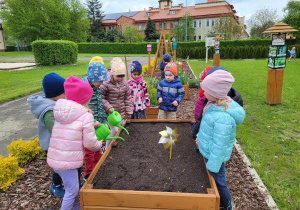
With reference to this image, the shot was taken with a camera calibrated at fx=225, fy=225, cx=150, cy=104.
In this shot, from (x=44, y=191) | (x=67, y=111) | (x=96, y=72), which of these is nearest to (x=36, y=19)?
(x=96, y=72)

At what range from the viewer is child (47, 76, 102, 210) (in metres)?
2.00

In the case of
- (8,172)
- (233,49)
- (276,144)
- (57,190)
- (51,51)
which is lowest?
(276,144)

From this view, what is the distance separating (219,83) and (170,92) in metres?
1.96

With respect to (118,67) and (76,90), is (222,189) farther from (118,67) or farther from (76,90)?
(118,67)

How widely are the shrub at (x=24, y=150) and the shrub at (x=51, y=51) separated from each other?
14617mm

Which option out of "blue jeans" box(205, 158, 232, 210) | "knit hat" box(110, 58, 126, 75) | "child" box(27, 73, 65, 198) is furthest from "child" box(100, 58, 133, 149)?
"blue jeans" box(205, 158, 232, 210)

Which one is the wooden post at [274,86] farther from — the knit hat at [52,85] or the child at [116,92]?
the knit hat at [52,85]

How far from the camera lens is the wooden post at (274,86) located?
6379 mm

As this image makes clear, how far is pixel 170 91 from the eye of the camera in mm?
3889

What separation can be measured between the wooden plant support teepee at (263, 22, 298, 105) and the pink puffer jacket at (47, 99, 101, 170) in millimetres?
5947

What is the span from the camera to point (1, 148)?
3.94 metres

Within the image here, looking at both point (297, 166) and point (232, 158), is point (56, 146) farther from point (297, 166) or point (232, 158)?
point (297, 166)

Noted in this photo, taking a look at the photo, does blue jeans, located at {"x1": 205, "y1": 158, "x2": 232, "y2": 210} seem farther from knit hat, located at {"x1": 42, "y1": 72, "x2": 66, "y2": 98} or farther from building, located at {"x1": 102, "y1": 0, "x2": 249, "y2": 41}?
building, located at {"x1": 102, "y1": 0, "x2": 249, "y2": 41}

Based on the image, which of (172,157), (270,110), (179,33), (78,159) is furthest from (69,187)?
(179,33)
